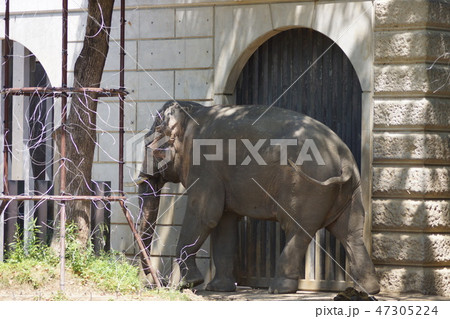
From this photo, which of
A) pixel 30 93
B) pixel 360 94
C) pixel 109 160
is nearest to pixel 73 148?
pixel 30 93

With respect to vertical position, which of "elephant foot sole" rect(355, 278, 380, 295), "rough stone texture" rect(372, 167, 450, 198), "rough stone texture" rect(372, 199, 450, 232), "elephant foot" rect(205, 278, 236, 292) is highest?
"rough stone texture" rect(372, 167, 450, 198)

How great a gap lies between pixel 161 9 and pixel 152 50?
1.82 feet

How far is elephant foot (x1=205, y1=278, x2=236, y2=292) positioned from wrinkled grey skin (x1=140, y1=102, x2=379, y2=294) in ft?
0.04

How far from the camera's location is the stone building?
42.0ft

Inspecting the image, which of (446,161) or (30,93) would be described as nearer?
(30,93)

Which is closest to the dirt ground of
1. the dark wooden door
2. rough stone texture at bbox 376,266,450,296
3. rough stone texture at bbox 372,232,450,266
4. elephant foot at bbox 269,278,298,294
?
elephant foot at bbox 269,278,298,294

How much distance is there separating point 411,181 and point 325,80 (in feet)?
5.79

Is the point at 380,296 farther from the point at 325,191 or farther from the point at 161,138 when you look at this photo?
the point at 161,138

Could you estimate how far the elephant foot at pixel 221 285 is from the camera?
13273 mm

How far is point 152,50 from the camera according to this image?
47.7ft

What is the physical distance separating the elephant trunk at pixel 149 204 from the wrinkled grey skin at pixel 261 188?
0.18 meters

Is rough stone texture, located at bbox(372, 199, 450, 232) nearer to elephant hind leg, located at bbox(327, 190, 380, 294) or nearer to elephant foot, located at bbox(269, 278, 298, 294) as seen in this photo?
elephant hind leg, located at bbox(327, 190, 380, 294)

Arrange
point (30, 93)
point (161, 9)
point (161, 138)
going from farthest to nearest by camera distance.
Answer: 1. point (161, 9)
2. point (161, 138)
3. point (30, 93)

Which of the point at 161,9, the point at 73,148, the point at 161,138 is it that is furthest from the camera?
the point at 161,9
